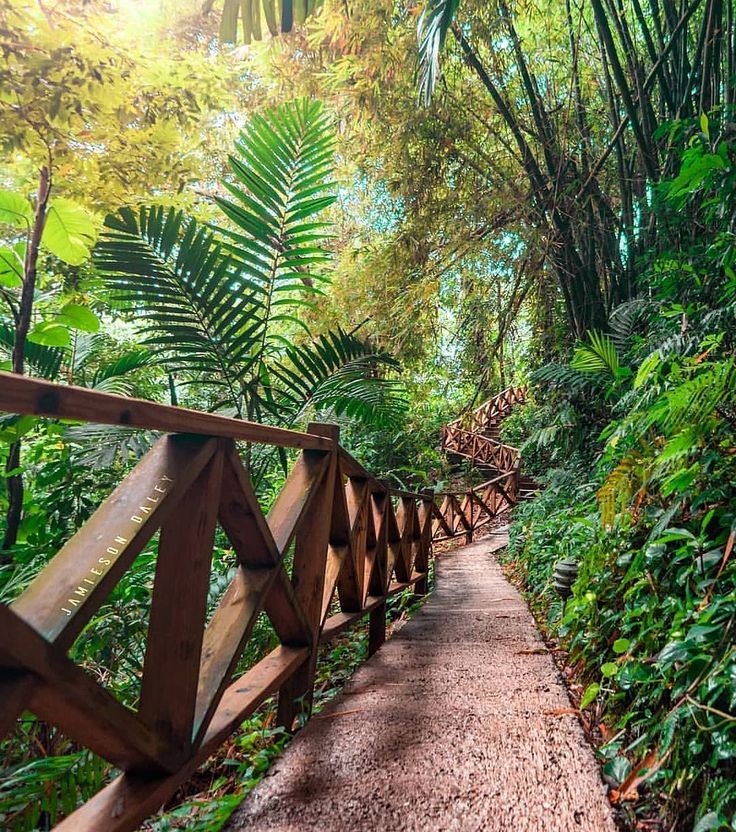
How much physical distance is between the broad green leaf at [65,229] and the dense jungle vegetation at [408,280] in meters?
0.01

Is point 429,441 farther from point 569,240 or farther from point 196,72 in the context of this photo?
point 196,72

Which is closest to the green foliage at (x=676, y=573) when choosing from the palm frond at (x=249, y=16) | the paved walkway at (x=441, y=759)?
the paved walkway at (x=441, y=759)

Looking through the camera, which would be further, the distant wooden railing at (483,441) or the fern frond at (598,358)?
the distant wooden railing at (483,441)

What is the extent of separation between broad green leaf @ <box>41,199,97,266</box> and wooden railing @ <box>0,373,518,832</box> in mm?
1266

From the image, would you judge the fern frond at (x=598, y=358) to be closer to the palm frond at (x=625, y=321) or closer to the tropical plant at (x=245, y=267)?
the palm frond at (x=625, y=321)

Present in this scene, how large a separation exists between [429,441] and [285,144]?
9.41 metres

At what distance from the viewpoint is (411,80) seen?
369cm

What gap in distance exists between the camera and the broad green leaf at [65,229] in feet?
6.57

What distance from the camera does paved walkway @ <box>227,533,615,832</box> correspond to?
3.32ft

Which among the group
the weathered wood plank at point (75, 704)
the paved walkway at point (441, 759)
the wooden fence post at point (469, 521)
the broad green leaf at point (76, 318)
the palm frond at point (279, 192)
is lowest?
the wooden fence post at point (469, 521)

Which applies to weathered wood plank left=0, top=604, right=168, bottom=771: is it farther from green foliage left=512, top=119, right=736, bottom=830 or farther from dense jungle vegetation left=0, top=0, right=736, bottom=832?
green foliage left=512, top=119, right=736, bottom=830

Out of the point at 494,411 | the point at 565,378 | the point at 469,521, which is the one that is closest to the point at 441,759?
the point at 565,378

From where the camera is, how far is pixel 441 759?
1.22 metres

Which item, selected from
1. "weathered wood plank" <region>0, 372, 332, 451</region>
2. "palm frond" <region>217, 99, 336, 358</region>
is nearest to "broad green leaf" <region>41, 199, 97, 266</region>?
"palm frond" <region>217, 99, 336, 358</region>
